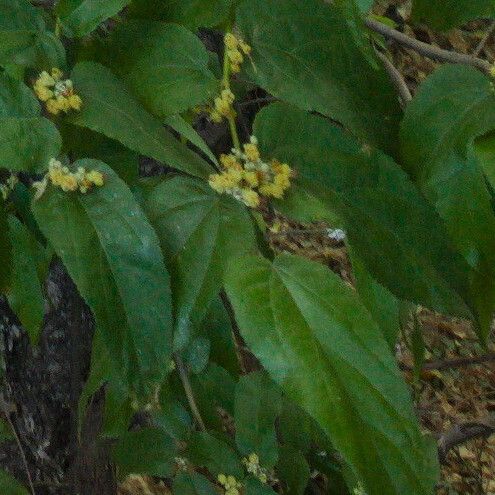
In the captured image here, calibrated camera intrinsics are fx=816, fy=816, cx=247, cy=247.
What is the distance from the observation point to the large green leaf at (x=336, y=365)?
0.33 metres

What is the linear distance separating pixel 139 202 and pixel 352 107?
0.13m

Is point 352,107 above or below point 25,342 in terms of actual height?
above

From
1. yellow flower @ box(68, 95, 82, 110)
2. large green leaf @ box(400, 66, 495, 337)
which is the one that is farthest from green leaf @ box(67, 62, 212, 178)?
large green leaf @ box(400, 66, 495, 337)

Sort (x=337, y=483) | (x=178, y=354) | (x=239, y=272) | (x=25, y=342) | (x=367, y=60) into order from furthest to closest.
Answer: (x=25, y=342), (x=337, y=483), (x=178, y=354), (x=367, y=60), (x=239, y=272)

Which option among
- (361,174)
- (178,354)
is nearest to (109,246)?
(361,174)

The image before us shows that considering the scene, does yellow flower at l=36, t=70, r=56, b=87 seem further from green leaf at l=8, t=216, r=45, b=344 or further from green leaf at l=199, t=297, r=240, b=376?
green leaf at l=199, t=297, r=240, b=376

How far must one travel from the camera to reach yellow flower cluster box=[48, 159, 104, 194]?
1.34ft

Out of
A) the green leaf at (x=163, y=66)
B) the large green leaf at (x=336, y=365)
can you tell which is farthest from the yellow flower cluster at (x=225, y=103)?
the large green leaf at (x=336, y=365)

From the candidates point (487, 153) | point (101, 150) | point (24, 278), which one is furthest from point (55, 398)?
point (487, 153)

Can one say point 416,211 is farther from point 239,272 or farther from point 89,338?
point 89,338

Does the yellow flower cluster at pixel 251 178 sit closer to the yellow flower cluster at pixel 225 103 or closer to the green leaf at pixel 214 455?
the yellow flower cluster at pixel 225 103

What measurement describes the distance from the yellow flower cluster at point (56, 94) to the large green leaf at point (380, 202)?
4.1 inches

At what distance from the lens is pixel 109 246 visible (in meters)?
0.40

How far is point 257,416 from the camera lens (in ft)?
2.67
